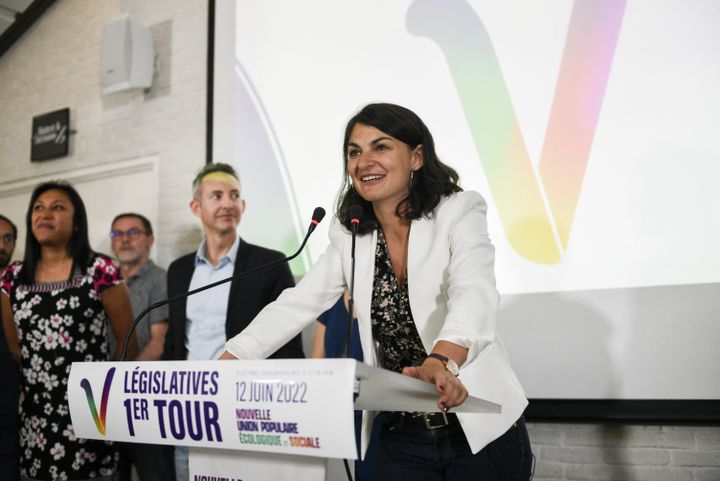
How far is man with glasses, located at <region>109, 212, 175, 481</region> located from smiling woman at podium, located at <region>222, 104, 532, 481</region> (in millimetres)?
1176

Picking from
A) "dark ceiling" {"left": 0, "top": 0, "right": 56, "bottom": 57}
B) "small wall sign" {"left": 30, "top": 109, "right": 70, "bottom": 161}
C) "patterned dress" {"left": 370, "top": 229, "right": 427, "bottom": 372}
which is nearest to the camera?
"patterned dress" {"left": 370, "top": 229, "right": 427, "bottom": 372}

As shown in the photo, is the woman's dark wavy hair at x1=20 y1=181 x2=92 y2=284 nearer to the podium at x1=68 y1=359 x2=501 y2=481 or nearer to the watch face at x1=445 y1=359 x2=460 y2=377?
the podium at x1=68 y1=359 x2=501 y2=481

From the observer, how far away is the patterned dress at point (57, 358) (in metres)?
2.21

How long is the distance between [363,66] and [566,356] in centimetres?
175

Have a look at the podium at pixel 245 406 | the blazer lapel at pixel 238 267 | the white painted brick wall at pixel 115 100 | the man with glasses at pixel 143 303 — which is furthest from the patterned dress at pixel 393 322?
the white painted brick wall at pixel 115 100

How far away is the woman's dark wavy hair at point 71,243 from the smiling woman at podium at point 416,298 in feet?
3.78

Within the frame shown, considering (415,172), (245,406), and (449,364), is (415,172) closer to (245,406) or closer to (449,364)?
(449,364)

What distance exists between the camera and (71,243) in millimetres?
2461

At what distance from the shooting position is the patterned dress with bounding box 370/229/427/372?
156 centimetres

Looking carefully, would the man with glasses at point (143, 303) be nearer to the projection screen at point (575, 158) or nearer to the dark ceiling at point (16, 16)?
the projection screen at point (575, 158)

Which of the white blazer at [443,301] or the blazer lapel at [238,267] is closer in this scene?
the white blazer at [443,301]

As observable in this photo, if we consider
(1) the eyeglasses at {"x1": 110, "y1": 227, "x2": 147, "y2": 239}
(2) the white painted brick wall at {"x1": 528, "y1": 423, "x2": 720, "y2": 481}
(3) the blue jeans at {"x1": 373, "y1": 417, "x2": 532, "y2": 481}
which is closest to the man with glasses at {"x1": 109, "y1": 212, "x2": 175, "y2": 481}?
(1) the eyeglasses at {"x1": 110, "y1": 227, "x2": 147, "y2": 239}

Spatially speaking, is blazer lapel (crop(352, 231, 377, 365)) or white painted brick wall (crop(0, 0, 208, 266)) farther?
white painted brick wall (crop(0, 0, 208, 266))

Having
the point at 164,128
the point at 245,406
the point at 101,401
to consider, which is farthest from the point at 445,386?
the point at 164,128
